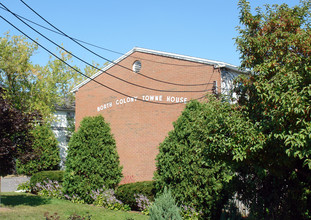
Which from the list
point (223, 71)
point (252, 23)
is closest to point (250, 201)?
point (252, 23)

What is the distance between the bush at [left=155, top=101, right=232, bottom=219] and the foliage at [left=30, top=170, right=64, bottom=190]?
673cm

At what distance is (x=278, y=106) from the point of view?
5441mm

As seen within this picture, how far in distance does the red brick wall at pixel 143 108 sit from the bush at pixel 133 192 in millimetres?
3541

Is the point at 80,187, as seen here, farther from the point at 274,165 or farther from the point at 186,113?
the point at 274,165

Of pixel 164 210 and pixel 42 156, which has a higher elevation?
pixel 42 156

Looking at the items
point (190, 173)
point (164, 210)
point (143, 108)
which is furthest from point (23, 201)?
point (164, 210)

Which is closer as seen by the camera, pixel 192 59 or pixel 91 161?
pixel 91 161

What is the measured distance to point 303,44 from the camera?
6.12 m

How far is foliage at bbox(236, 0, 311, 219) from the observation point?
5125mm

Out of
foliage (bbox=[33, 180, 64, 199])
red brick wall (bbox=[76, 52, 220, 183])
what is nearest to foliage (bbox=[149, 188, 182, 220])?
red brick wall (bbox=[76, 52, 220, 183])

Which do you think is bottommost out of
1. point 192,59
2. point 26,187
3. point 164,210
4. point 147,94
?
point 26,187

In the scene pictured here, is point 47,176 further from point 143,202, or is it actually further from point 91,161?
point 143,202

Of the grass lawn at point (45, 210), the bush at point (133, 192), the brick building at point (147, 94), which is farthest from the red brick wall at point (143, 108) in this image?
the grass lawn at point (45, 210)

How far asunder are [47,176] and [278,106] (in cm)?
1370
